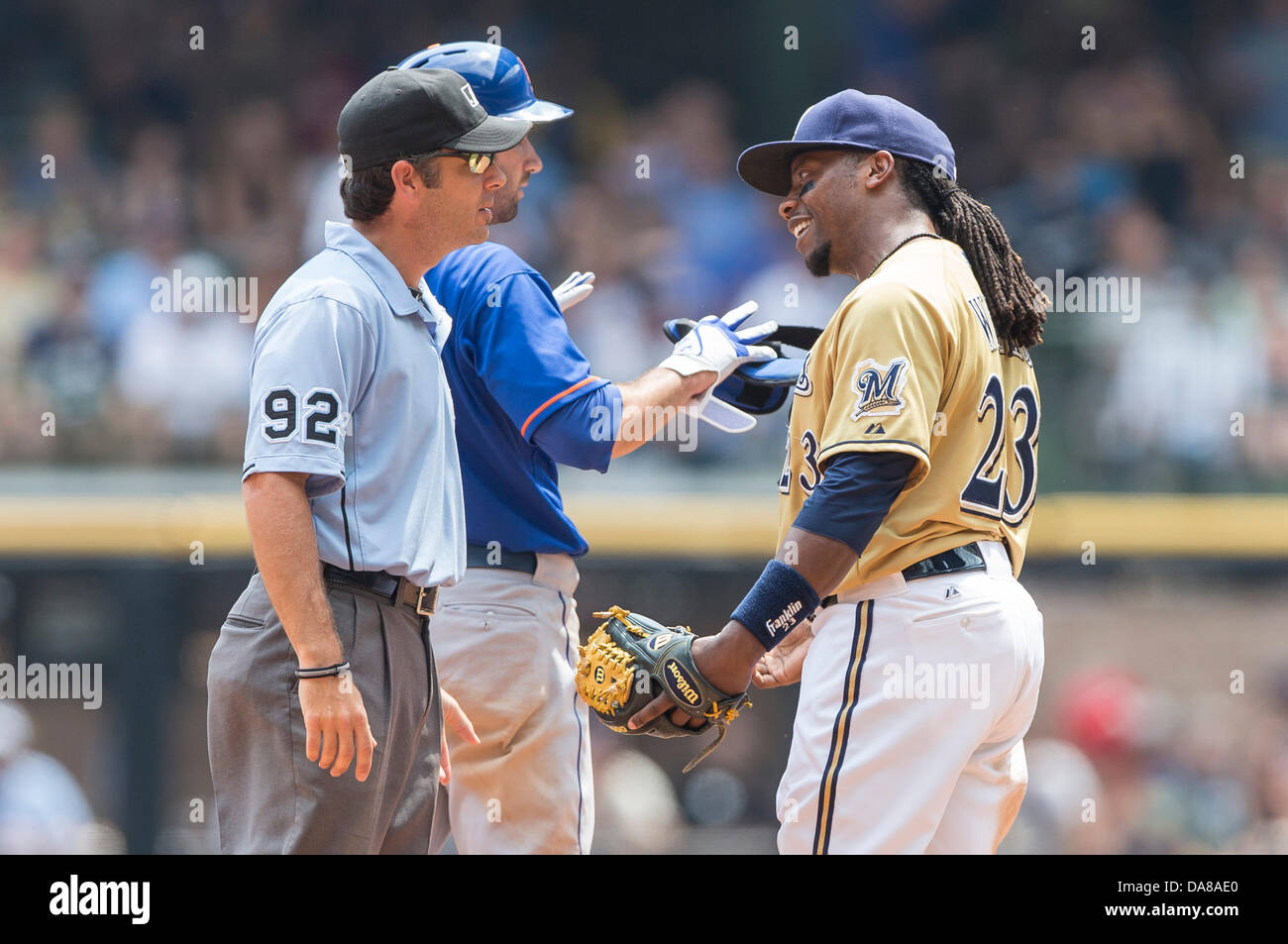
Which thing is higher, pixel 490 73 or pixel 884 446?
pixel 490 73

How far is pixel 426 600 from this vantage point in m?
2.73

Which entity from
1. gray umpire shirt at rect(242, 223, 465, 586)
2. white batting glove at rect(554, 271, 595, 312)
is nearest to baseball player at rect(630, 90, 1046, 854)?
gray umpire shirt at rect(242, 223, 465, 586)

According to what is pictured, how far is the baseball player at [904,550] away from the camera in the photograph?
269cm

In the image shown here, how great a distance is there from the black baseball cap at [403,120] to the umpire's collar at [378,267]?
13cm

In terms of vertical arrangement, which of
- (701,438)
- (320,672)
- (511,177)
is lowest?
(320,672)

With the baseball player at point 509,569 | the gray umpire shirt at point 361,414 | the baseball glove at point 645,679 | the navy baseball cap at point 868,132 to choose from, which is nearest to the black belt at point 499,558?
the baseball player at point 509,569

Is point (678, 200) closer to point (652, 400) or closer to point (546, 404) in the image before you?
point (652, 400)

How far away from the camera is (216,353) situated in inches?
276

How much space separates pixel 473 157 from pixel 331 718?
1052 mm

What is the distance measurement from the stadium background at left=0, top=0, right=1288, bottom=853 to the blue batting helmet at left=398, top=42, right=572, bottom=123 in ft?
11.5

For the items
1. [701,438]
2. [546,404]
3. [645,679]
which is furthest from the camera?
[701,438]

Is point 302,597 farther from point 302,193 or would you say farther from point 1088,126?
point 1088,126

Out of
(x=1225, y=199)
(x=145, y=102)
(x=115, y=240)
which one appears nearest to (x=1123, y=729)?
(x=1225, y=199)

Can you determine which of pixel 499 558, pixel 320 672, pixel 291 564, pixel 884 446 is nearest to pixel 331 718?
pixel 320 672
